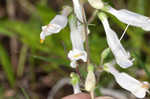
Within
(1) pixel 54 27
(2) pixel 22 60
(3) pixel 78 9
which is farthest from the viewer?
(2) pixel 22 60

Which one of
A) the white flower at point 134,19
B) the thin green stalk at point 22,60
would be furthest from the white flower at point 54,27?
the thin green stalk at point 22,60

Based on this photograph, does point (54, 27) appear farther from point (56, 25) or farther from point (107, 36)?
point (107, 36)

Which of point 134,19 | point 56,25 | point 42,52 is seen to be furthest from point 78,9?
point 42,52

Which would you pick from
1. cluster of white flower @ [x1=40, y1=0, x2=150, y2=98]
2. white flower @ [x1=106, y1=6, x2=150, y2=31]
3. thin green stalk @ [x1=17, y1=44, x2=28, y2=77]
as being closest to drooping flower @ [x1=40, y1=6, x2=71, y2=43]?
cluster of white flower @ [x1=40, y1=0, x2=150, y2=98]

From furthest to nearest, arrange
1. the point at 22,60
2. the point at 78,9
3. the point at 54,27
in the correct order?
the point at 22,60 → the point at 78,9 → the point at 54,27

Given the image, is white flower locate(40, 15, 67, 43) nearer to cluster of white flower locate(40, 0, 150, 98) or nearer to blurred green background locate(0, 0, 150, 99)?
cluster of white flower locate(40, 0, 150, 98)

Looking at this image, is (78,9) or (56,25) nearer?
(56,25)

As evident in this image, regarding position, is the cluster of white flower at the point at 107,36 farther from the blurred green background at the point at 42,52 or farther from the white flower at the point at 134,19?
the blurred green background at the point at 42,52

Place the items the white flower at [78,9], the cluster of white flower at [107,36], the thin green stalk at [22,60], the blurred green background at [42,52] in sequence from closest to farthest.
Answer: the cluster of white flower at [107,36] → the white flower at [78,9] → the blurred green background at [42,52] → the thin green stalk at [22,60]

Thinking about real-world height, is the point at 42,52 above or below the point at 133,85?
above
